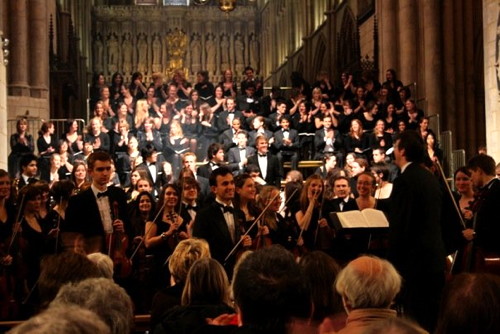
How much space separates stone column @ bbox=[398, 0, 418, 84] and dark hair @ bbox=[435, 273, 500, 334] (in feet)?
65.1

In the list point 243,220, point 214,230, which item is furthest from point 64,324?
point 243,220

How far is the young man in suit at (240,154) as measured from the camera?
1525 centimetres

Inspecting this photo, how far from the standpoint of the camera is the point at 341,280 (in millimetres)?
4355

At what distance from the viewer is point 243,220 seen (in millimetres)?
8633

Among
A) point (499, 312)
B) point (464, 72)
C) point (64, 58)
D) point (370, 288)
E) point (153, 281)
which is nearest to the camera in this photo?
point (499, 312)

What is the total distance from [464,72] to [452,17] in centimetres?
129

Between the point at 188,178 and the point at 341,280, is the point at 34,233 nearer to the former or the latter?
the point at 188,178

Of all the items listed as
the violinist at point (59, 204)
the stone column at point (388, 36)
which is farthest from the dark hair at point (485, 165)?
the stone column at point (388, 36)

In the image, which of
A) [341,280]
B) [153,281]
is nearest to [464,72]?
[153,281]

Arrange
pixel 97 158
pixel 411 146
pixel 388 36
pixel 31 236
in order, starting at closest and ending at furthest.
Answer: pixel 411 146
pixel 97 158
pixel 31 236
pixel 388 36

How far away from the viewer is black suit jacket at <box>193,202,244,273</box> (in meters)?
7.95

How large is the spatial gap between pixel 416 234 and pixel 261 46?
3904 cm

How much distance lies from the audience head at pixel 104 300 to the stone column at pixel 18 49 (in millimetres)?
19008

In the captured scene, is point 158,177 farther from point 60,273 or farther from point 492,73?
point 60,273
